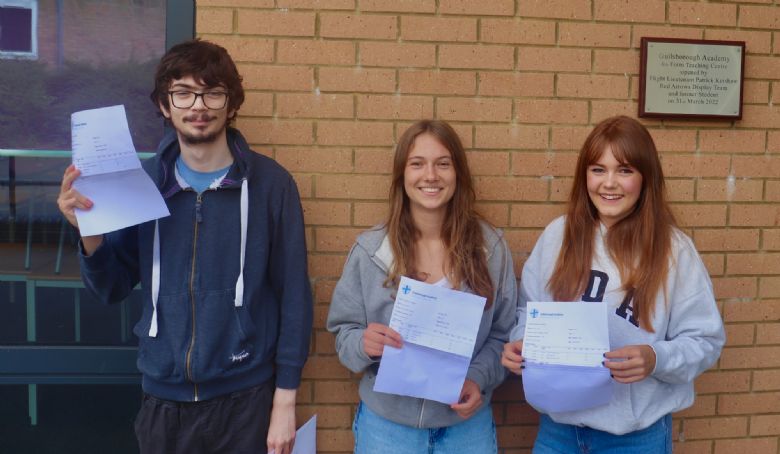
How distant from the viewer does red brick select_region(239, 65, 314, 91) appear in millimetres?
2785

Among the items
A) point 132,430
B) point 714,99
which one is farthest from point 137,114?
point 714,99

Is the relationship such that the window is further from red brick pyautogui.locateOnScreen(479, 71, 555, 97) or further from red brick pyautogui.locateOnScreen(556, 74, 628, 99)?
red brick pyautogui.locateOnScreen(556, 74, 628, 99)

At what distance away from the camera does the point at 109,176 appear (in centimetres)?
224

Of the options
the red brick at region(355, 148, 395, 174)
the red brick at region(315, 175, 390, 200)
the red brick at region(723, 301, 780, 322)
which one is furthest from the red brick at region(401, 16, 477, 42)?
the red brick at region(723, 301, 780, 322)

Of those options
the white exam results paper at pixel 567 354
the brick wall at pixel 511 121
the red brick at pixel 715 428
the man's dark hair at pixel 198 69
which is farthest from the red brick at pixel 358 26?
the red brick at pixel 715 428

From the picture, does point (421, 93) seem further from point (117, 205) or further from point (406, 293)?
point (117, 205)

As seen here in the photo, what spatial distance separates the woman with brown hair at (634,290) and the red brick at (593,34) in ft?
2.06

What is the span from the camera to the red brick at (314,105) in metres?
2.81

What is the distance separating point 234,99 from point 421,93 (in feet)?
2.66

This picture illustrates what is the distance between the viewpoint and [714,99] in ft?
9.78

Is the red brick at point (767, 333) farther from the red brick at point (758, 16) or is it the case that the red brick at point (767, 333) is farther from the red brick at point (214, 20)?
the red brick at point (214, 20)

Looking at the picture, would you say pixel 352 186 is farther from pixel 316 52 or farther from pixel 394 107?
pixel 316 52

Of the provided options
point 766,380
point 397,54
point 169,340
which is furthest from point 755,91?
point 169,340

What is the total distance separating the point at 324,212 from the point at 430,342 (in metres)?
0.83
